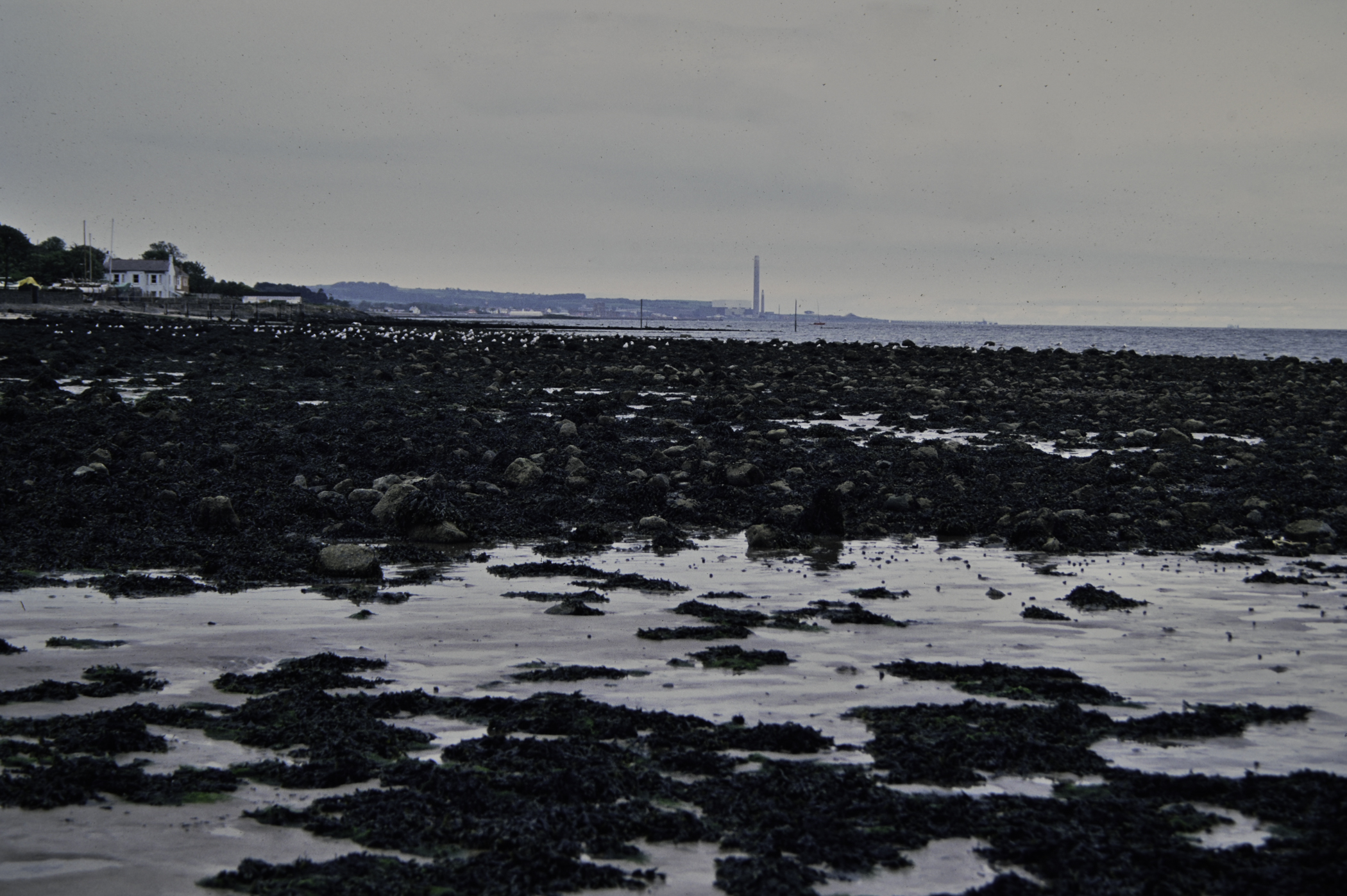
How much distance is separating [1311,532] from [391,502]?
10423 millimetres

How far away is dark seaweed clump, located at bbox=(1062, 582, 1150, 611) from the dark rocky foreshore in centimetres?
241

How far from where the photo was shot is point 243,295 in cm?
16250

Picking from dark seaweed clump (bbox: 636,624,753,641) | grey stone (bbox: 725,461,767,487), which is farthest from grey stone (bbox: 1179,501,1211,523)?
dark seaweed clump (bbox: 636,624,753,641)

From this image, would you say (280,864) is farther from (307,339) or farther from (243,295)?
(243,295)

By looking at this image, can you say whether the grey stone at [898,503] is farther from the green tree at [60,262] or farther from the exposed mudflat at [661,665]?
the green tree at [60,262]

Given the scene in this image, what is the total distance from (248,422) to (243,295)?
152387 mm

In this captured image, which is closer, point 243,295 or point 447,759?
point 447,759

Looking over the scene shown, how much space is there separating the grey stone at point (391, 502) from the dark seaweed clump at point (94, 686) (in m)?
5.43

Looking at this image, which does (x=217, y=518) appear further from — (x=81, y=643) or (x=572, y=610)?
→ (x=572, y=610)

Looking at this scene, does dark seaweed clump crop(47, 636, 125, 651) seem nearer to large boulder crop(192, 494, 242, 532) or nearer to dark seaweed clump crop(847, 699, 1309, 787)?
large boulder crop(192, 494, 242, 532)

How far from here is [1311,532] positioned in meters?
12.9

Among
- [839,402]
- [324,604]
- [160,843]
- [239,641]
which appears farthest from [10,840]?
[839,402]

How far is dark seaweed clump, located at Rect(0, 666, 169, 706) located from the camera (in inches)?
265

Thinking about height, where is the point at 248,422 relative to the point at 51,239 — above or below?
below
